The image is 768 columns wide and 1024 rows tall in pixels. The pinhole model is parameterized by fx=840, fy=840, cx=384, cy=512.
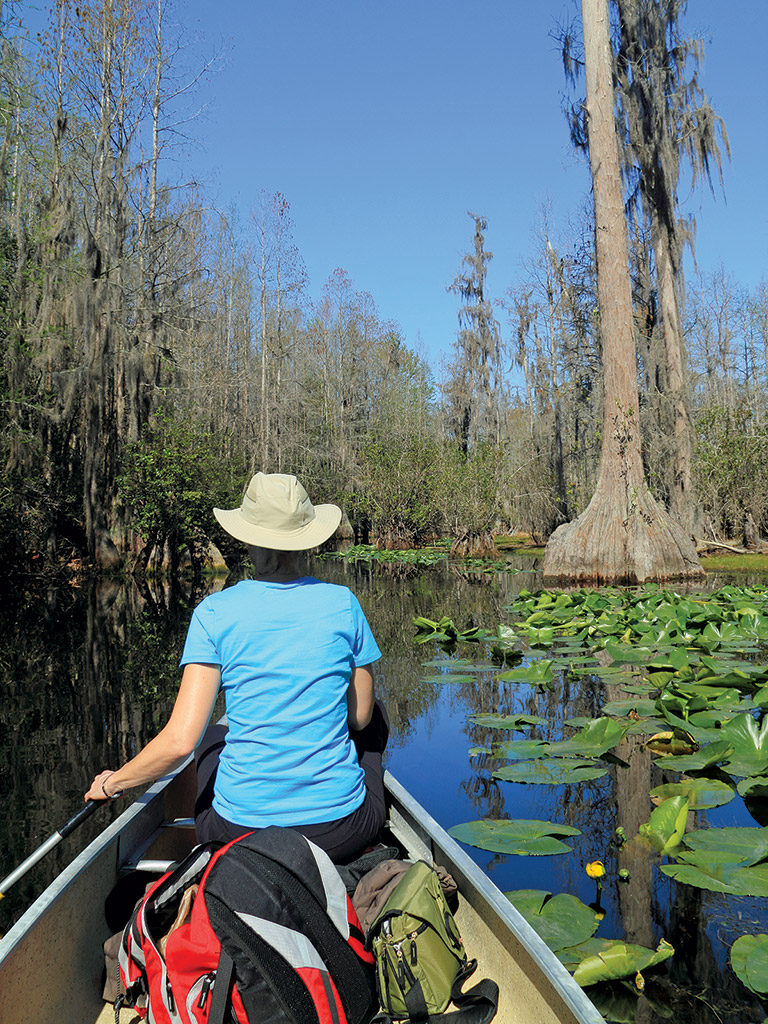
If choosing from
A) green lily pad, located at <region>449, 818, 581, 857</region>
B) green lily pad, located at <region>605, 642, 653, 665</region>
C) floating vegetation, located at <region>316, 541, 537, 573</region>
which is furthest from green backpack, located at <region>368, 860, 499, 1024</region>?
floating vegetation, located at <region>316, 541, 537, 573</region>

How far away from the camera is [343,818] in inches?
91.4

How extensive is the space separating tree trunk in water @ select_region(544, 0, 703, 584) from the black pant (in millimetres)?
10421

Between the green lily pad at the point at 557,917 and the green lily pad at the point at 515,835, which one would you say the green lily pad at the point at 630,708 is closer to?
the green lily pad at the point at 515,835

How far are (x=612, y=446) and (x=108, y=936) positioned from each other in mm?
11684

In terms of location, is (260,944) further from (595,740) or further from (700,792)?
(595,740)

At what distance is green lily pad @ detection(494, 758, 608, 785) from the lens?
3.90 metres

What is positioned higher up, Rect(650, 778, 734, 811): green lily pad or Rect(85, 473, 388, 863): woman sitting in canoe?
Rect(85, 473, 388, 863): woman sitting in canoe

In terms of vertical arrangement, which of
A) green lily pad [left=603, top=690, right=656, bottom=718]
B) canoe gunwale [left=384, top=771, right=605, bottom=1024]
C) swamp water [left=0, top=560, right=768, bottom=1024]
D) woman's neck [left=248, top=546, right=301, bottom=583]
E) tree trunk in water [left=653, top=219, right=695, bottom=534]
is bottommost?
swamp water [left=0, top=560, right=768, bottom=1024]

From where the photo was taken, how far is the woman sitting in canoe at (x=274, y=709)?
226 cm

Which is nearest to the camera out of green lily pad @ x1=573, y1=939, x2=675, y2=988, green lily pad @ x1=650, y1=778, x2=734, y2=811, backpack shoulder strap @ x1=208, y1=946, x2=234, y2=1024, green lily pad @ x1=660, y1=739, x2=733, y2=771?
backpack shoulder strap @ x1=208, y1=946, x2=234, y2=1024

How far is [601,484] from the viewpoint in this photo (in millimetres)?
13133

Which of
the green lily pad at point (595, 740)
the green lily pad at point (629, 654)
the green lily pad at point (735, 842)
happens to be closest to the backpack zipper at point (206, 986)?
the green lily pad at point (735, 842)

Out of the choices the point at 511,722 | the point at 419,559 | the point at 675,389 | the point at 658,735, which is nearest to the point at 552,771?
the point at 658,735

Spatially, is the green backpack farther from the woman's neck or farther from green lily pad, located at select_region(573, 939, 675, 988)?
the woman's neck
